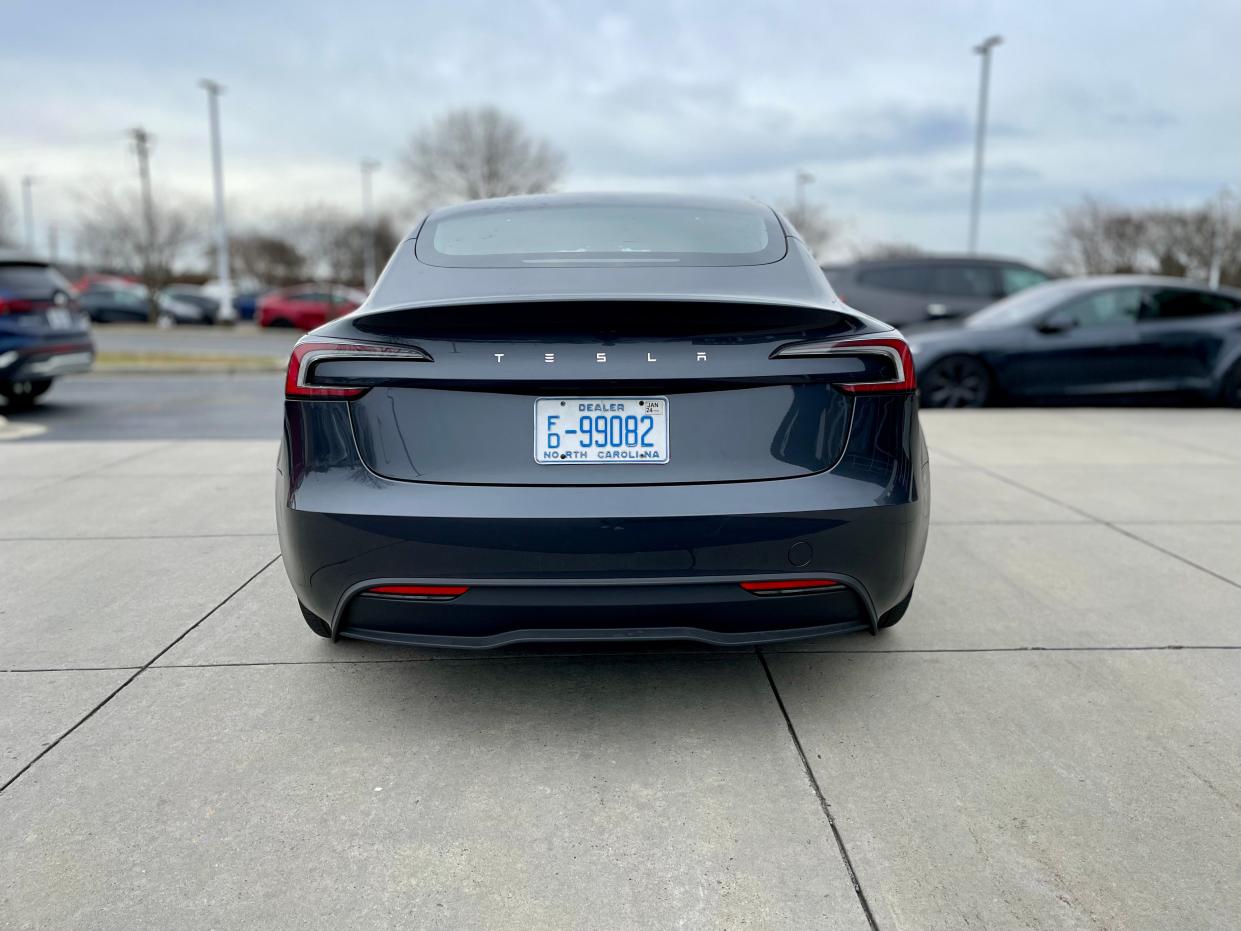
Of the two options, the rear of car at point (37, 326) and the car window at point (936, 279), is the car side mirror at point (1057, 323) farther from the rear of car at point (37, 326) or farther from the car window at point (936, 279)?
the rear of car at point (37, 326)

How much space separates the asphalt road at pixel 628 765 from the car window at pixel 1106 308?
583 cm

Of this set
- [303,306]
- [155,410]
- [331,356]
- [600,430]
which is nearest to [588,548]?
[600,430]

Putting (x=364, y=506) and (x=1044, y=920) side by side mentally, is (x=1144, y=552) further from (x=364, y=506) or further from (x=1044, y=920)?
(x=364, y=506)

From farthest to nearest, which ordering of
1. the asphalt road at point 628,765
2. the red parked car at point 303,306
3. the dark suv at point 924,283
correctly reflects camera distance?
the red parked car at point 303,306 < the dark suv at point 924,283 < the asphalt road at point 628,765

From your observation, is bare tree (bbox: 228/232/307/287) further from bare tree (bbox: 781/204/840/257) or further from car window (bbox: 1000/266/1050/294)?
car window (bbox: 1000/266/1050/294)

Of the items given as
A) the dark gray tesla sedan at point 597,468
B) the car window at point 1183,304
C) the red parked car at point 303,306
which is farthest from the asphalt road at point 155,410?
the red parked car at point 303,306

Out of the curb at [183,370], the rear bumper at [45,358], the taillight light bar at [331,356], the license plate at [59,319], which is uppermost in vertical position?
the taillight light bar at [331,356]

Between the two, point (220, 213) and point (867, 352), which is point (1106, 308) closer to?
point (867, 352)

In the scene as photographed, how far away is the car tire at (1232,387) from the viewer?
981cm

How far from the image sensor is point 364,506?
2549 mm

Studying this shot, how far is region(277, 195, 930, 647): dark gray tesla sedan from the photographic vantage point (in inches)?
98.6

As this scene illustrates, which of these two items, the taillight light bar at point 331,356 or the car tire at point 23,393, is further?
the car tire at point 23,393

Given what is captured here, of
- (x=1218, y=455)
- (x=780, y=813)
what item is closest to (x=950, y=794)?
(x=780, y=813)

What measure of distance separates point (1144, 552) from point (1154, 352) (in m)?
5.99
